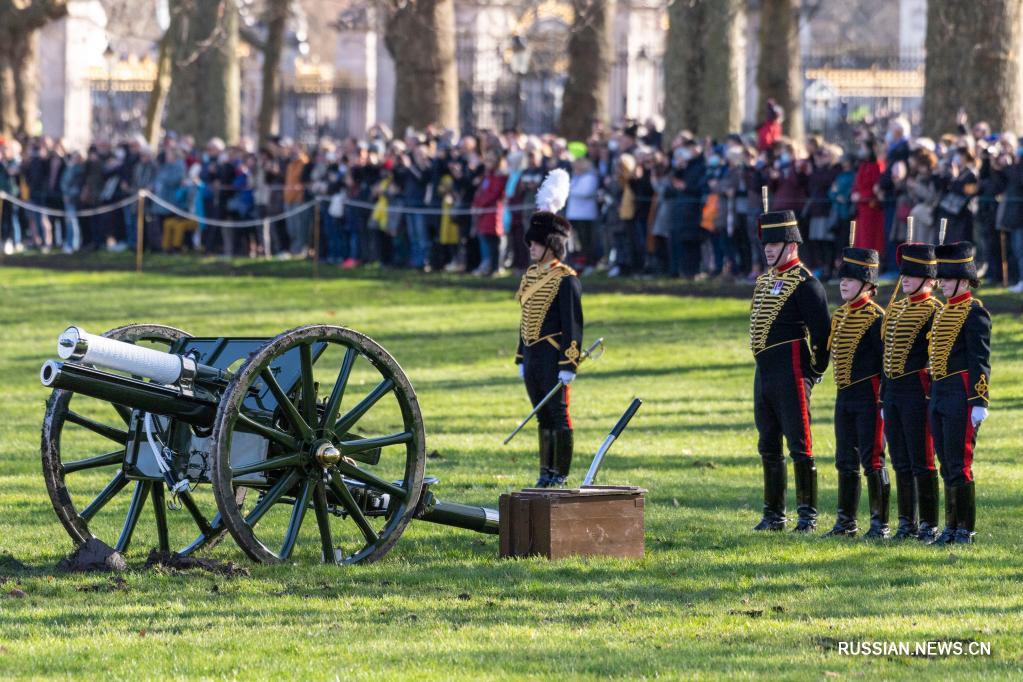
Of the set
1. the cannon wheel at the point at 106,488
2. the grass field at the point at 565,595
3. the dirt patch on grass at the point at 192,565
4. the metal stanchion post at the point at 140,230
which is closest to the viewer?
the grass field at the point at 565,595

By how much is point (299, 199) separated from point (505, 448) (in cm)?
1574

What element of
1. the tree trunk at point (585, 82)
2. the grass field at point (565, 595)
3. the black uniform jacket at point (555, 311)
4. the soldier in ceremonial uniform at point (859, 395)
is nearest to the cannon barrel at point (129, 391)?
the grass field at point (565, 595)

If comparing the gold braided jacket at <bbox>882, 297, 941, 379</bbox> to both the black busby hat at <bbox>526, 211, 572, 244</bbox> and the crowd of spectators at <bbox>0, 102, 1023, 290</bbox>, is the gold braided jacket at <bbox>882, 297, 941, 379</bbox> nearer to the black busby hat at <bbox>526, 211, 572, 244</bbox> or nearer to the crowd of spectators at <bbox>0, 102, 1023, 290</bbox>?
the black busby hat at <bbox>526, 211, 572, 244</bbox>

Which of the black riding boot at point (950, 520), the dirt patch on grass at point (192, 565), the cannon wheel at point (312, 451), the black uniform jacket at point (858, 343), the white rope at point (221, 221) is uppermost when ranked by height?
the white rope at point (221, 221)

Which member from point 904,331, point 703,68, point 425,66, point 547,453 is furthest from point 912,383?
point 425,66

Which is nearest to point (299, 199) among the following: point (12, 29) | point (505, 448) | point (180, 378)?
point (12, 29)

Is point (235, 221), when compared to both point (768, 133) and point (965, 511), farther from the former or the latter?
point (965, 511)

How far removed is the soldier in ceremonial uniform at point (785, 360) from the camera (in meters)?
10.4

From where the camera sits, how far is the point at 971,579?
888 centimetres

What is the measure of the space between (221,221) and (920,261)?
21780 millimetres

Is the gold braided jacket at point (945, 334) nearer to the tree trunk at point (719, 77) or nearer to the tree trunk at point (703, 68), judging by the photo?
the tree trunk at point (703, 68)

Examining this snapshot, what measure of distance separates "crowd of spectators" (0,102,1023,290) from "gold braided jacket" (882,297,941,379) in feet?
33.4

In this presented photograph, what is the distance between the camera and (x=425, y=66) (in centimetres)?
3216

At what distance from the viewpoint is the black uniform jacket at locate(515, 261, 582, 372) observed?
12.3 m
